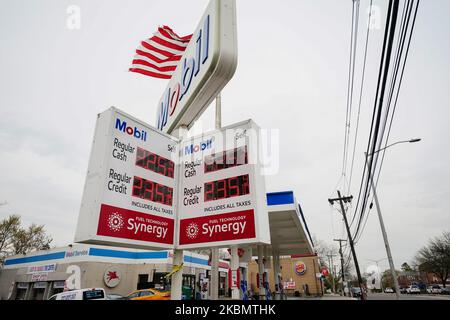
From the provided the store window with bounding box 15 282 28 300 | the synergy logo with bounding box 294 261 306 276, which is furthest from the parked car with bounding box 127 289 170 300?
the synergy logo with bounding box 294 261 306 276

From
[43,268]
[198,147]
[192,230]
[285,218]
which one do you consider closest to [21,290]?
[43,268]

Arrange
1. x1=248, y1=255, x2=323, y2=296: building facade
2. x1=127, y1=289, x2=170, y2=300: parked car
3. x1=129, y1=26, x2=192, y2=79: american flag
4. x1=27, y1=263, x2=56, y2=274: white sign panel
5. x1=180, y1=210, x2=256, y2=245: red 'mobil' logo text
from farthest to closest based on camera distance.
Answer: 1. x1=248, y1=255, x2=323, y2=296: building facade
2. x1=27, y1=263, x2=56, y2=274: white sign panel
3. x1=127, y1=289, x2=170, y2=300: parked car
4. x1=129, y1=26, x2=192, y2=79: american flag
5. x1=180, y1=210, x2=256, y2=245: red 'mobil' logo text

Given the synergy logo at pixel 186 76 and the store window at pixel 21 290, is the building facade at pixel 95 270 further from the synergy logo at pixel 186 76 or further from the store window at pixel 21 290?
the synergy logo at pixel 186 76

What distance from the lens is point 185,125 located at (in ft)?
19.4

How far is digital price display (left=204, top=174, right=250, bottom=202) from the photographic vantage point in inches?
183

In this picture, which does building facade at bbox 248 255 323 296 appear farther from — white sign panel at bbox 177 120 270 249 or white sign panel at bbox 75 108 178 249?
white sign panel at bbox 75 108 178 249

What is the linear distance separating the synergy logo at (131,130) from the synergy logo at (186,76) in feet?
3.76

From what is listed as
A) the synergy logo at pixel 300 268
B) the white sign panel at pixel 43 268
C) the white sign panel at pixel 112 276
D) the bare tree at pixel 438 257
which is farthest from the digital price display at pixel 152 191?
the bare tree at pixel 438 257

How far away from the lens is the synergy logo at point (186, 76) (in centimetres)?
484

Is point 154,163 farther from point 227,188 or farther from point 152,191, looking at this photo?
point 227,188

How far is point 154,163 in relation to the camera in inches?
199

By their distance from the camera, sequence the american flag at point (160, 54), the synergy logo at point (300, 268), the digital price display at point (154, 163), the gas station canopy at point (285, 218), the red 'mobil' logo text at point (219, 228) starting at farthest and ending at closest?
1. the synergy logo at point (300, 268)
2. the gas station canopy at point (285, 218)
3. the american flag at point (160, 54)
4. the digital price display at point (154, 163)
5. the red 'mobil' logo text at point (219, 228)
